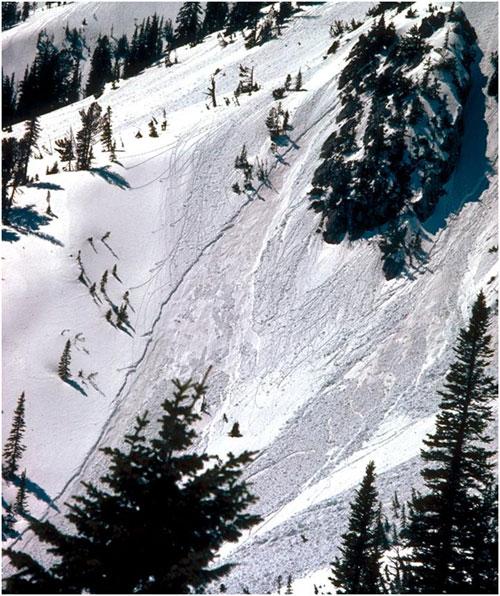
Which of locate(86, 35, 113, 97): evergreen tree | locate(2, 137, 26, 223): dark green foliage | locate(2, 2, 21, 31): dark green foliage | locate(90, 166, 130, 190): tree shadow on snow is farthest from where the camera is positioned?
locate(2, 2, 21, 31): dark green foliage

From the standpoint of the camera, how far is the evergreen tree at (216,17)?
12219cm

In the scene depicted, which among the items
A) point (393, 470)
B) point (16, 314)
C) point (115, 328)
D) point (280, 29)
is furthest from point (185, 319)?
point (280, 29)

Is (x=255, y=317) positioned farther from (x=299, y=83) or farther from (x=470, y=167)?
(x=299, y=83)

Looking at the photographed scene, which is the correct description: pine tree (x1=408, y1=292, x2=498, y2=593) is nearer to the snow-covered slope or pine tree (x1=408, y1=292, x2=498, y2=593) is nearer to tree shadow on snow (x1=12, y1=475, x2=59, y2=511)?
tree shadow on snow (x1=12, y1=475, x2=59, y2=511)

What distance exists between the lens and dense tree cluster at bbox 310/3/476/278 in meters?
55.4

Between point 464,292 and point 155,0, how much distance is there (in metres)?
133

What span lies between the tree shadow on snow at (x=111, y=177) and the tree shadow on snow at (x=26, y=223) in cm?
832

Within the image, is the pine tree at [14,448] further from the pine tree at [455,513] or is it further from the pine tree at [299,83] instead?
the pine tree at [299,83]

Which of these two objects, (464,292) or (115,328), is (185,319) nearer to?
(115,328)

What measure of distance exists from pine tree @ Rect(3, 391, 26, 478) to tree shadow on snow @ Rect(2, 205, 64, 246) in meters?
19.6

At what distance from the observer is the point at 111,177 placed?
6175 centimetres

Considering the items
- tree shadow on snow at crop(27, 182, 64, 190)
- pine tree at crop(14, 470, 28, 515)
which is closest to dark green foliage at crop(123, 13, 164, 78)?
tree shadow on snow at crop(27, 182, 64, 190)

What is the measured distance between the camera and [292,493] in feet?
127

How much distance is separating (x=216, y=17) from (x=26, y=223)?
87.2 m
